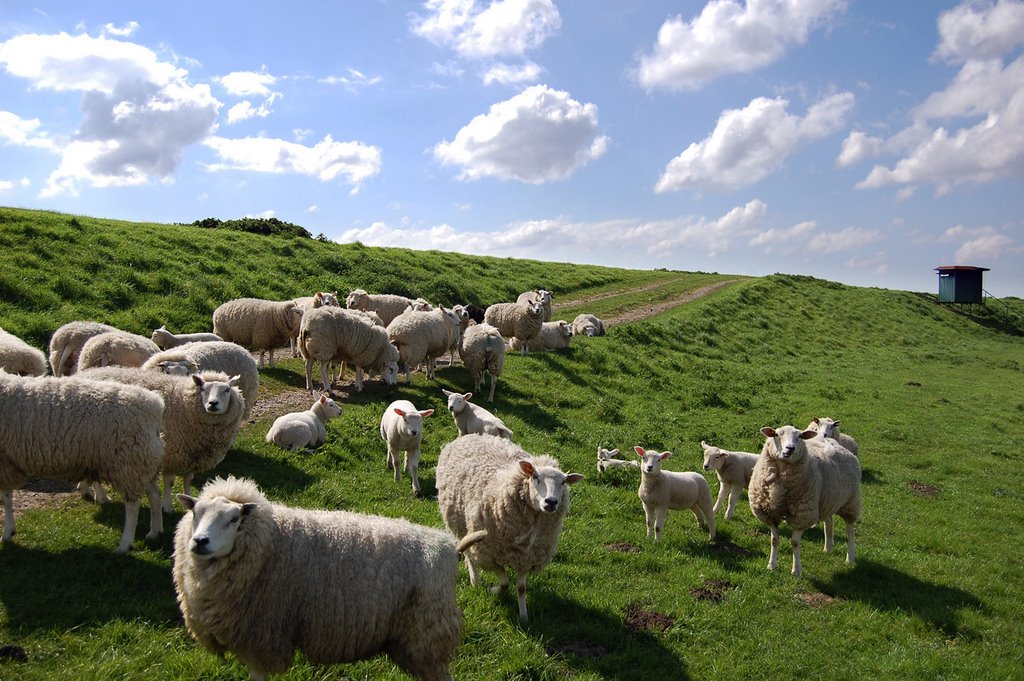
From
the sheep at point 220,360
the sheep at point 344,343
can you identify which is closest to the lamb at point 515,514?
the sheep at point 220,360

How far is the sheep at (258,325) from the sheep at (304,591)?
11155 millimetres

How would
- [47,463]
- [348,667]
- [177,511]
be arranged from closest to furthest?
[348,667] < [47,463] < [177,511]

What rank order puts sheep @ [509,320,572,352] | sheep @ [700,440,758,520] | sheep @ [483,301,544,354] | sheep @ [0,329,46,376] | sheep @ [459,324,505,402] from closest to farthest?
1. sheep @ [0,329,46,376]
2. sheep @ [700,440,758,520]
3. sheep @ [459,324,505,402]
4. sheep @ [483,301,544,354]
5. sheep @ [509,320,572,352]

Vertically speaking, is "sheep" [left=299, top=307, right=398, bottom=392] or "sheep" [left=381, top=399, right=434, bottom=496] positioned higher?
"sheep" [left=299, top=307, right=398, bottom=392]

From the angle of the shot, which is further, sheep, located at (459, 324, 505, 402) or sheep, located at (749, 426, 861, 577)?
sheep, located at (459, 324, 505, 402)

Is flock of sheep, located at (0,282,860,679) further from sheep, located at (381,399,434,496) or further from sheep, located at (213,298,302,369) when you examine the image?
sheep, located at (213,298,302,369)

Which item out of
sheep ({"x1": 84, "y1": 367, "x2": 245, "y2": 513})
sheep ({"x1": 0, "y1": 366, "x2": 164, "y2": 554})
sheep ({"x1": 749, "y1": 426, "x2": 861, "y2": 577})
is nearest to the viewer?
sheep ({"x1": 0, "y1": 366, "x2": 164, "y2": 554})

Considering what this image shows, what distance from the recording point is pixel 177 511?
7594mm

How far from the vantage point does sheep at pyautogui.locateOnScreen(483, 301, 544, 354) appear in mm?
19891

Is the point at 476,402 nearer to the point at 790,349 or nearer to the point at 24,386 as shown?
the point at 24,386

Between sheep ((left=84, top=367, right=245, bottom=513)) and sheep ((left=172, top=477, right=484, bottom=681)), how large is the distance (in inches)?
126

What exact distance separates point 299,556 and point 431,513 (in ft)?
11.7

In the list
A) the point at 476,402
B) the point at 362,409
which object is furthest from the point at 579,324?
the point at 362,409

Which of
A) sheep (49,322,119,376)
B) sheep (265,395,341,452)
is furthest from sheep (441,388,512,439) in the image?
sheep (49,322,119,376)
